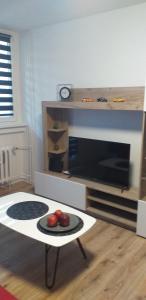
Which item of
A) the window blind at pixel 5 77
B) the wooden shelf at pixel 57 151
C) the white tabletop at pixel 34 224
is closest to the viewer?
the white tabletop at pixel 34 224

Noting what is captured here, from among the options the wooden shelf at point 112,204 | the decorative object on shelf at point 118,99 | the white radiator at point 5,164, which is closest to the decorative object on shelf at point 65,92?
the decorative object on shelf at point 118,99

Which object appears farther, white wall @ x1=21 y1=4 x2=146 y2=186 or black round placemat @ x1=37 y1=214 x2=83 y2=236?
white wall @ x1=21 y1=4 x2=146 y2=186

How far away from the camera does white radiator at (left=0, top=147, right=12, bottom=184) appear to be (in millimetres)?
3743

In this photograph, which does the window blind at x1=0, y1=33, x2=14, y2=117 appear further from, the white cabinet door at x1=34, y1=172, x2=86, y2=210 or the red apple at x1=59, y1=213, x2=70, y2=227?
the red apple at x1=59, y1=213, x2=70, y2=227

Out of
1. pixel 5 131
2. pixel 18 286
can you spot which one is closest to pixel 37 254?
pixel 18 286

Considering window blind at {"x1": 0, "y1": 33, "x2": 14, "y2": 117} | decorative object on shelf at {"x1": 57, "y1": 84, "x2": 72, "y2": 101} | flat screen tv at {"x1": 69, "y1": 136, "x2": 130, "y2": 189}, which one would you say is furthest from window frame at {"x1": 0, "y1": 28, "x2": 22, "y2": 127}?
flat screen tv at {"x1": 69, "y1": 136, "x2": 130, "y2": 189}

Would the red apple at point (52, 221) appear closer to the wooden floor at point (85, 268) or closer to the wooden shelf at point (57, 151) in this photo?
the wooden floor at point (85, 268)

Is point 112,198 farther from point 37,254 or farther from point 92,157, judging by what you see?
point 37,254

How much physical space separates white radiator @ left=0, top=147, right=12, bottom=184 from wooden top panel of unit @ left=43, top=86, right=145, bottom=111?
1.00 m

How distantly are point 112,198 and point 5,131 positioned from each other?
1874 mm

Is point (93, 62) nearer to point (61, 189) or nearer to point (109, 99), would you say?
point (109, 99)

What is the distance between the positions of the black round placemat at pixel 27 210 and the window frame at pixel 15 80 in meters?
1.83

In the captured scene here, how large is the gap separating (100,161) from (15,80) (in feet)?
6.36

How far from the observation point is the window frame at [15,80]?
12.4 ft
